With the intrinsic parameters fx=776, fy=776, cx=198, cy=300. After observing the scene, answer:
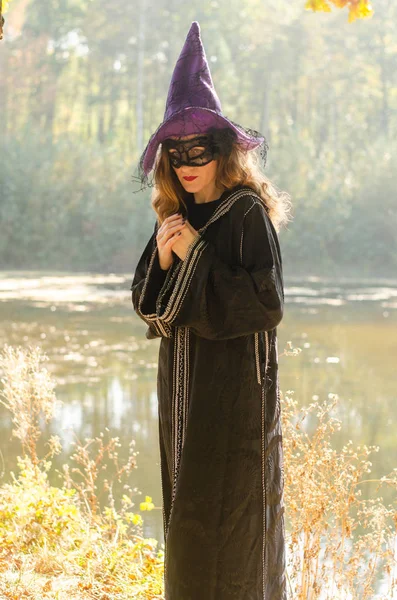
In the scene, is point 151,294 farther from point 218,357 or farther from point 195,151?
point 195,151

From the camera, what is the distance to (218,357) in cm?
160

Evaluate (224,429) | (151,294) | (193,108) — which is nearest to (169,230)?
(151,294)

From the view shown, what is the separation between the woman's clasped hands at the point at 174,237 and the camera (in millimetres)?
1616

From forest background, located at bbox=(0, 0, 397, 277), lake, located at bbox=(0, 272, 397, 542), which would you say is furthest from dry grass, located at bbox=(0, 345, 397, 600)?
forest background, located at bbox=(0, 0, 397, 277)

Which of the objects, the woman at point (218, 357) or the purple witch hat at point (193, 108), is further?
the purple witch hat at point (193, 108)

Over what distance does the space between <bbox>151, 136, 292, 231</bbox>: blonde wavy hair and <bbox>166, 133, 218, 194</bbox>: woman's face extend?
0.02 meters

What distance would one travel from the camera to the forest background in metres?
20.1

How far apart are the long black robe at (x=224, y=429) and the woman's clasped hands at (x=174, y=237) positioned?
0.02m

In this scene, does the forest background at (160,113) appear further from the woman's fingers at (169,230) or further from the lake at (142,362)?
the woman's fingers at (169,230)

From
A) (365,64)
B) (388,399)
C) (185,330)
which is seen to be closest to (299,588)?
(185,330)

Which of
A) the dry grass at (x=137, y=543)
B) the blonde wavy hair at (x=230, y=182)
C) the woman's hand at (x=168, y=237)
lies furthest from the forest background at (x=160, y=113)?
the woman's hand at (x=168, y=237)

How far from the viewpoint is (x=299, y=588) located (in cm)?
229

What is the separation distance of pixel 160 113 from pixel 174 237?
25162 mm

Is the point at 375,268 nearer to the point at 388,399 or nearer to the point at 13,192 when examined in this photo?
the point at 13,192
